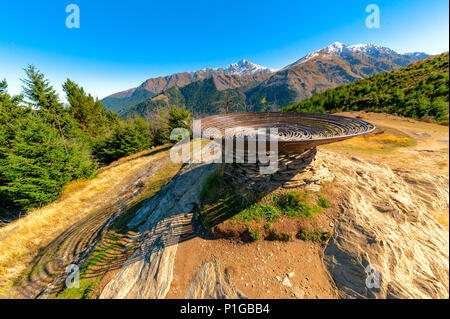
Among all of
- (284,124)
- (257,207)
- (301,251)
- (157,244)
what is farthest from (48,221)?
(284,124)

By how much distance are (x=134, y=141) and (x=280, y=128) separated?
1120 inches

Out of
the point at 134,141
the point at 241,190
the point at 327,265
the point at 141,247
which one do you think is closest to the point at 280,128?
the point at 241,190

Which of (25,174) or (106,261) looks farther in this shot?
(25,174)

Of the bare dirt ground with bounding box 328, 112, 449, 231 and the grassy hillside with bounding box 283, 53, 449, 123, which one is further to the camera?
the grassy hillside with bounding box 283, 53, 449, 123

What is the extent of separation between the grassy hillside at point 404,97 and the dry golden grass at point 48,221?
3080 centimetres

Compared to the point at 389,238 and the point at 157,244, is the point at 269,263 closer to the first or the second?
the point at 389,238

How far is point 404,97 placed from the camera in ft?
80.9

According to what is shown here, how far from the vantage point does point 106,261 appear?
675 centimetres

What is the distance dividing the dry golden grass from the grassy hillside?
30804 millimetres

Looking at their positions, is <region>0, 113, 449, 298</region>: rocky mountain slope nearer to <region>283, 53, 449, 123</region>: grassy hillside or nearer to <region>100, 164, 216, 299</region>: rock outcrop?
<region>100, 164, 216, 299</region>: rock outcrop

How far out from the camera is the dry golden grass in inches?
352

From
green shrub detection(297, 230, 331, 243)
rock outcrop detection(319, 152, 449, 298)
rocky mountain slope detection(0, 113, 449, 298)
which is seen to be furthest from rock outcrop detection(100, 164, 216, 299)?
rock outcrop detection(319, 152, 449, 298)

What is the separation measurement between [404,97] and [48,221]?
4716 cm
